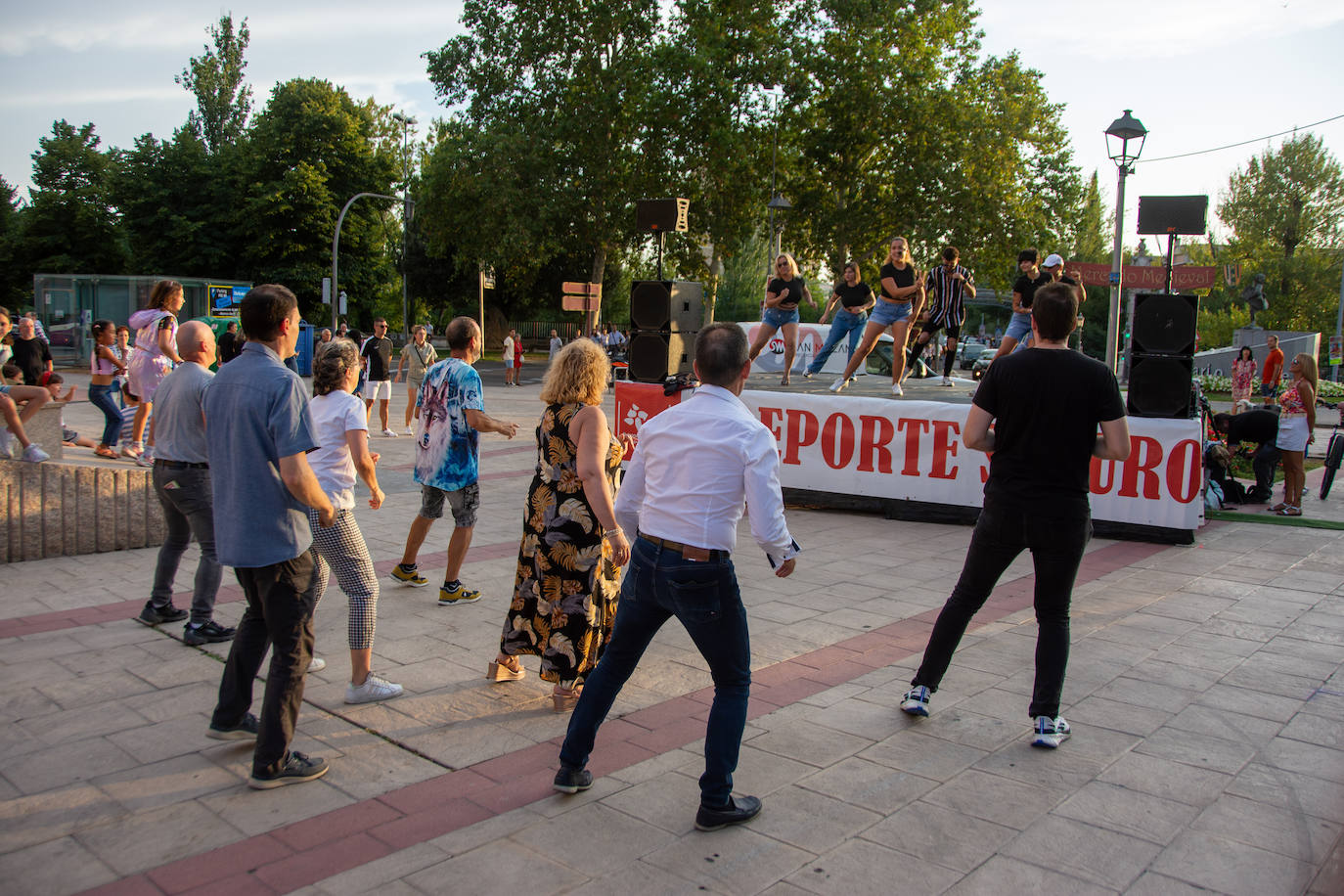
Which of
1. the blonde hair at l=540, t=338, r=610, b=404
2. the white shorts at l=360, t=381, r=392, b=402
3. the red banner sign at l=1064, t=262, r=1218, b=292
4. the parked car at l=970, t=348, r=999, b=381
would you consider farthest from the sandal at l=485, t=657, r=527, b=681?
the white shorts at l=360, t=381, r=392, b=402

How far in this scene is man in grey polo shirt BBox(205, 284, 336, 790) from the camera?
3.49 m

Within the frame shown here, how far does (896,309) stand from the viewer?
35.8 ft

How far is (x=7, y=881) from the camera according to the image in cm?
297

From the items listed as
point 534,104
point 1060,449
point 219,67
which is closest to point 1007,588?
point 1060,449

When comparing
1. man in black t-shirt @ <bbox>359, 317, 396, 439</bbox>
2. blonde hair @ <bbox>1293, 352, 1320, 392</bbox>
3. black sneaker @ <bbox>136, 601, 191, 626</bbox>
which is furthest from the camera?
man in black t-shirt @ <bbox>359, 317, 396, 439</bbox>

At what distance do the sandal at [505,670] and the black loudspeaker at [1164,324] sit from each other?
6.62 m

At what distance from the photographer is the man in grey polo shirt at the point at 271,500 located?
349 cm

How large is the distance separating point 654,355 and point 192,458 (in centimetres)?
598

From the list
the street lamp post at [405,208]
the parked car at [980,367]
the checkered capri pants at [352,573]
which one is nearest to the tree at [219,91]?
the street lamp post at [405,208]

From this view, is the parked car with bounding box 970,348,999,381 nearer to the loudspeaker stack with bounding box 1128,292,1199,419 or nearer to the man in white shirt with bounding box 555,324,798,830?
the loudspeaker stack with bounding box 1128,292,1199,419

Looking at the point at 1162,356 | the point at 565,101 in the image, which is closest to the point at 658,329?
the point at 1162,356

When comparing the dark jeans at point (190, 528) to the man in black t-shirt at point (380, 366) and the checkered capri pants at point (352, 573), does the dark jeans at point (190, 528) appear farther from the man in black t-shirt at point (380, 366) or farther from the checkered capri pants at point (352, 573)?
the man in black t-shirt at point (380, 366)

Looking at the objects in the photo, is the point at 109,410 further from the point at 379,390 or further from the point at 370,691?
the point at 370,691

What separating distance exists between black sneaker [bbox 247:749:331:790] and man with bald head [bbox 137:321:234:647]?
5.86ft
